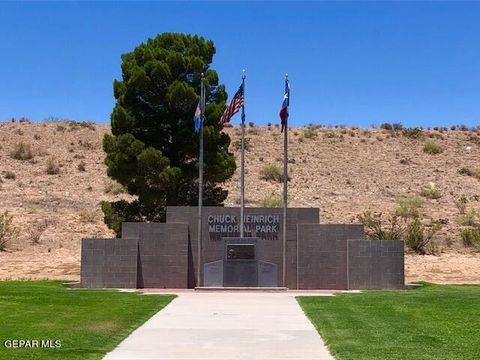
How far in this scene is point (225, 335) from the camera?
1531cm

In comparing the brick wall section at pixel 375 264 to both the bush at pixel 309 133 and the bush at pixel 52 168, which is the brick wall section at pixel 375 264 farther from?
the bush at pixel 309 133

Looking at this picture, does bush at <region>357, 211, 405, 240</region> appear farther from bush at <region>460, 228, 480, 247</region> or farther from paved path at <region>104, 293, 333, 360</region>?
paved path at <region>104, 293, 333, 360</region>

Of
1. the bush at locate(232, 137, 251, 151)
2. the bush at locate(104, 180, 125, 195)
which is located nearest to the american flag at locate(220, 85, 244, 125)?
the bush at locate(104, 180, 125, 195)

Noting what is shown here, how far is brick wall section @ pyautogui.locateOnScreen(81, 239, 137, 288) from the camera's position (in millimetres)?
30906

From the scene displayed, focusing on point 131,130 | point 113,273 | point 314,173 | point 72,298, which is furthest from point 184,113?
point 314,173

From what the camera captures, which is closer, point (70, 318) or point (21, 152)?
point (70, 318)

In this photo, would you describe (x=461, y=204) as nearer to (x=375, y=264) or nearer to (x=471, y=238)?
(x=471, y=238)

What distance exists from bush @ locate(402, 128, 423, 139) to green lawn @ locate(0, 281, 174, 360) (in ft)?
198

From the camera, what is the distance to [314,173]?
69188 millimetres

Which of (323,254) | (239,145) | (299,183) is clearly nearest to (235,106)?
(323,254)

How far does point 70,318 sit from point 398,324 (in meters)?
7.39

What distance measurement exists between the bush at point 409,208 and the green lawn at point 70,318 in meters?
31.2

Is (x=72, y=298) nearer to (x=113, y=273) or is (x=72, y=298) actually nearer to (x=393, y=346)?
(x=113, y=273)

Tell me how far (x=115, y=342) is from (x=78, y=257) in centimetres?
2938
